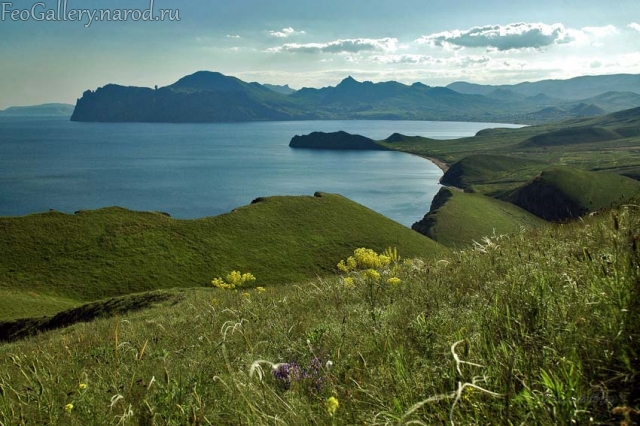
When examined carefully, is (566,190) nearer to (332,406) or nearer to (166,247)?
(166,247)

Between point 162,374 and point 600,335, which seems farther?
point 162,374

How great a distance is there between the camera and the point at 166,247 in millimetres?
80812

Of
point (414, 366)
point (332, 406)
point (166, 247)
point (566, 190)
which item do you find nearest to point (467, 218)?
point (566, 190)

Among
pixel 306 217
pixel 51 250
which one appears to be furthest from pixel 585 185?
pixel 51 250

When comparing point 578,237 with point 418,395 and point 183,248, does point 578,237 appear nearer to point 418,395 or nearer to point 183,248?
point 418,395

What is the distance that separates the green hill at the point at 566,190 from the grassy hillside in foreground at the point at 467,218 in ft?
27.1

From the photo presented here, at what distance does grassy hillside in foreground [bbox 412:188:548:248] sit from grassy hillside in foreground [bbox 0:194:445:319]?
30274 millimetres

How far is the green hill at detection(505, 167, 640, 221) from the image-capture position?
168625 millimetres

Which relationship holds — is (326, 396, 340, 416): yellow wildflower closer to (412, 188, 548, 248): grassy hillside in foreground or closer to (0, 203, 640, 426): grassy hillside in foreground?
(0, 203, 640, 426): grassy hillside in foreground

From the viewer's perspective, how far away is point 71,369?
6.13 metres

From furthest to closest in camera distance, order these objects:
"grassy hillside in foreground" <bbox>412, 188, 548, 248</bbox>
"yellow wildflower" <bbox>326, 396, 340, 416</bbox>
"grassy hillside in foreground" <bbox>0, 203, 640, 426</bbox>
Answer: "grassy hillside in foreground" <bbox>412, 188, 548, 248</bbox>
"yellow wildflower" <bbox>326, 396, 340, 416</bbox>
"grassy hillside in foreground" <bbox>0, 203, 640, 426</bbox>

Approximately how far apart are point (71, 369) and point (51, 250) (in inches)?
3176

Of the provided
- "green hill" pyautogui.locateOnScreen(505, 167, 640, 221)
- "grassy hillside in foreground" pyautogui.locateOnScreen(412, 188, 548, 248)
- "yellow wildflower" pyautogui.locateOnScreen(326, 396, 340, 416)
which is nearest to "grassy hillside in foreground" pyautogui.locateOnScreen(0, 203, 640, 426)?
"yellow wildflower" pyautogui.locateOnScreen(326, 396, 340, 416)

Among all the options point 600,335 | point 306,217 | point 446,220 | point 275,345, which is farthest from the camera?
point 446,220
